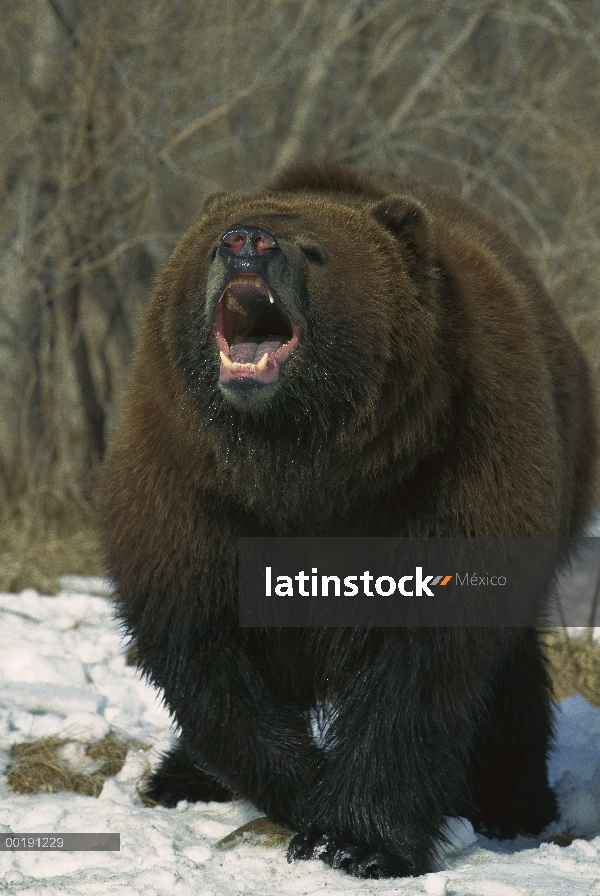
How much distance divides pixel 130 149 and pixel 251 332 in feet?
15.4

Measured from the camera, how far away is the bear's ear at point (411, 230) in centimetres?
348

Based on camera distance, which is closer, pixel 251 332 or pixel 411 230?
pixel 251 332

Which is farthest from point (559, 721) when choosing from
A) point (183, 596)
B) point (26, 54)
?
point (26, 54)

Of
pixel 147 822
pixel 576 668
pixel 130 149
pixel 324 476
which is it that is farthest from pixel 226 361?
pixel 130 149

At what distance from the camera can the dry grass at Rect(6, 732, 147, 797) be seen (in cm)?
416

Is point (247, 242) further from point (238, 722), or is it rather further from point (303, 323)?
point (238, 722)

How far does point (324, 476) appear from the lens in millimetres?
3371

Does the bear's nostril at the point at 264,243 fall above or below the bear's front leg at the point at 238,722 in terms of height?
above

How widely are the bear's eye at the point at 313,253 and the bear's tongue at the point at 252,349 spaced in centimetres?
26

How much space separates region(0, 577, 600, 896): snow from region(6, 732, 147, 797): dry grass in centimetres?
3

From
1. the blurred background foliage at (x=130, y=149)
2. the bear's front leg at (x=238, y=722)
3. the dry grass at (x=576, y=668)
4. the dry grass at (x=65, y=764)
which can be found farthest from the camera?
the blurred background foliage at (x=130, y=149)

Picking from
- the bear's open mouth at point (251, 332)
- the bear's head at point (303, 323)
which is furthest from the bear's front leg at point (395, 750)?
the bear's open mouth at point (251, 332)

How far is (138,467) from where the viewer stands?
359 cm

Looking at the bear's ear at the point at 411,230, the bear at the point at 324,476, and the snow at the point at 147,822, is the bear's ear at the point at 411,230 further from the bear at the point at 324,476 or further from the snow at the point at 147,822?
the snow at the point at 147,822
